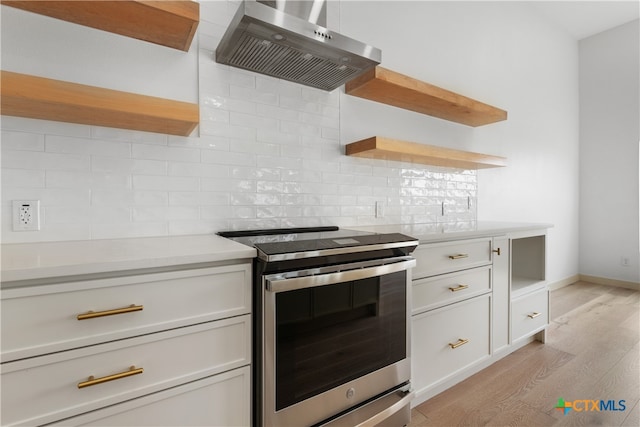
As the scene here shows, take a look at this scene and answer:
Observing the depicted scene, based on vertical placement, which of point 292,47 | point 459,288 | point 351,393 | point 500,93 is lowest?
point 351,393

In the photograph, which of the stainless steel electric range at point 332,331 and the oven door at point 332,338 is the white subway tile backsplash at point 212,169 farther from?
the oven door at point 332,338

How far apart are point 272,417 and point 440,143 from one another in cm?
238

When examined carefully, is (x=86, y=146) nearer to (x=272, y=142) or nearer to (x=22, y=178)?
(x=22, y=178)

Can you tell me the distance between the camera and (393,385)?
5.15 ft

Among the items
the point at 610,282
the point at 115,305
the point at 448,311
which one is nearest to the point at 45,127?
the point at 115,305

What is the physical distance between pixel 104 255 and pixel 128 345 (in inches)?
11.5

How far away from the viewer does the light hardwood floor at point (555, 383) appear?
172 centimetres

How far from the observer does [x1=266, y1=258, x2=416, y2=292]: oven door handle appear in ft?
3.83

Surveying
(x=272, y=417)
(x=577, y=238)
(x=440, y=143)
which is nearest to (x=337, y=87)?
(x=440, y=143)

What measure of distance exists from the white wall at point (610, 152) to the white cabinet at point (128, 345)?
5.07 m

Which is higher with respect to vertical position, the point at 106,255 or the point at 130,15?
the point at 130,15

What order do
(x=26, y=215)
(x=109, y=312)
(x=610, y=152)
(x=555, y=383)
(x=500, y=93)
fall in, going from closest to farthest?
1. (x=109, y=312)
2. (x=26, y=215)
3. (x=555, y=383)
4. (x=500, y=93)
5. (x=610, y=152)

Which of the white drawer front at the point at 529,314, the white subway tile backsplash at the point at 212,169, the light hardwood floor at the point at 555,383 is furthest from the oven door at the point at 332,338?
A: the white drawer front at the point at 529,314

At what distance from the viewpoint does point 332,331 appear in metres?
1.36
